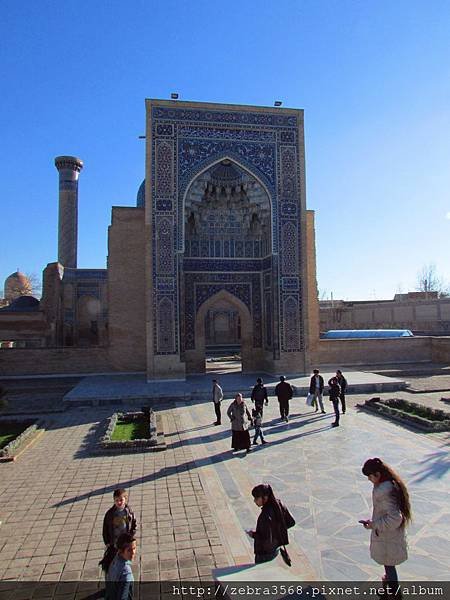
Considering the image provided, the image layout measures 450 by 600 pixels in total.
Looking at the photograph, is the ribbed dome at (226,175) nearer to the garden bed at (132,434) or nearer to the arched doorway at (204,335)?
the arched doorway at (204,335)

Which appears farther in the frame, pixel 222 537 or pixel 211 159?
pixel 211 159

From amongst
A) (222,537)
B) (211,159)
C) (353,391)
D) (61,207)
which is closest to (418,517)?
(222,537)

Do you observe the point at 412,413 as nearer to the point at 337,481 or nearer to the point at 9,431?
the point at 337,481

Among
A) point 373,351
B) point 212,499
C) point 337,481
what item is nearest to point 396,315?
point 373,351

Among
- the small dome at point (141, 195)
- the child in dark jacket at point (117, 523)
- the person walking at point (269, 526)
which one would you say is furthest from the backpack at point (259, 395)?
the small dome at point (141, 195)

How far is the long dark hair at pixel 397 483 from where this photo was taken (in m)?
2.41

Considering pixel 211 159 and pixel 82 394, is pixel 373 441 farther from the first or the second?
pixel 211 159

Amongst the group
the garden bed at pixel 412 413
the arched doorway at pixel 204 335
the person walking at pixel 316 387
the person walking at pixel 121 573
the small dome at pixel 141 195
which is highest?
the small dome at pixel 141 195

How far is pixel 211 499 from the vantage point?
447 cm

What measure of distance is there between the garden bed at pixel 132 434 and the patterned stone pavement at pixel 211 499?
0.21 metres

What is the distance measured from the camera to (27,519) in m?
4.06

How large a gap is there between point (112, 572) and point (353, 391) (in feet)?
28.9

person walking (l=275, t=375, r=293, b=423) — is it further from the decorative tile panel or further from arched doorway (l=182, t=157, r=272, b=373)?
the decorative tile panel

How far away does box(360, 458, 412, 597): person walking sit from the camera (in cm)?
241
